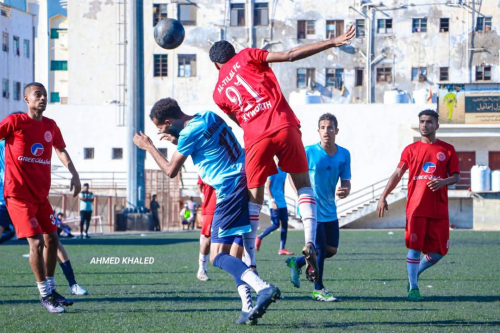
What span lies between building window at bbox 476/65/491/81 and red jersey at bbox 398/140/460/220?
49.7m

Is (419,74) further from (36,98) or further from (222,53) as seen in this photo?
(222,53)

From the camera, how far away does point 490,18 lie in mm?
56625

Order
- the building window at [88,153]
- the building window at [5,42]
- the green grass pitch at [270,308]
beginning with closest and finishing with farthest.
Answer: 1. the green grass pitch at [270,308]
2. the building window at [88,153]
3. the building window at [5,42]

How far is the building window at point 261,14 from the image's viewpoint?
2282 inches

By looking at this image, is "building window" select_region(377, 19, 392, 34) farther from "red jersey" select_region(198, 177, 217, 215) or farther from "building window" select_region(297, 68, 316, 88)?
"red jersey" select_region(198, 177, 217, 215)

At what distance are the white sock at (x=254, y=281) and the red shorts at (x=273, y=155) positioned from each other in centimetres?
82

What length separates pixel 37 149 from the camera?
8.50 meters

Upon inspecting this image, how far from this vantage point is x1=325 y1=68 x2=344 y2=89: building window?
190 feet

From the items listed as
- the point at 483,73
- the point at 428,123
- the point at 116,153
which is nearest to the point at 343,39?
the point at 428,123

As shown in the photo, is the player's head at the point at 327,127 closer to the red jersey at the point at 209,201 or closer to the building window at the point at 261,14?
the red jersey at the point at 209,201

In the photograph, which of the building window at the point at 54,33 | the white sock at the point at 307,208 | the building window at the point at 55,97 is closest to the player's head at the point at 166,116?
the white sock at the point at 307,208

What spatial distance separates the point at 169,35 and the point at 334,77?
1690 inches

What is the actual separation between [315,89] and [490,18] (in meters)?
12.5

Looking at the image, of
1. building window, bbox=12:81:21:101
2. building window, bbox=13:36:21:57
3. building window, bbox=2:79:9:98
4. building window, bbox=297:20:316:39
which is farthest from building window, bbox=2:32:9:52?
building window, bbox=297:20:316:39
